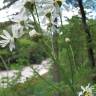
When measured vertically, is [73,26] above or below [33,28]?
below

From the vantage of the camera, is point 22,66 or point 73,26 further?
point 22,66

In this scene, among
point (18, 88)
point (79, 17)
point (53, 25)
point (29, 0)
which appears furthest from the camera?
point (79, 17)

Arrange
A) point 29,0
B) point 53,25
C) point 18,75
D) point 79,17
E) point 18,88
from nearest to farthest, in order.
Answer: point 29,0 → point 53,25 → point 18,88 → point 18,75 → point 79,17

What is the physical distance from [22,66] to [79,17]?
2.54 ft

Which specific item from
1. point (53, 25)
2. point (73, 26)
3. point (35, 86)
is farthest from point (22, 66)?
point (53, 25)

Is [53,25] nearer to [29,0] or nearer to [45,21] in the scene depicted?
[45,21]

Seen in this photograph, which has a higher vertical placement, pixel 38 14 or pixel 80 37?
pixel 38 14

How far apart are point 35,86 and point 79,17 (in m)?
0.77

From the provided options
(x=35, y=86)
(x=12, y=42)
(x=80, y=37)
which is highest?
(x=12, y=42)

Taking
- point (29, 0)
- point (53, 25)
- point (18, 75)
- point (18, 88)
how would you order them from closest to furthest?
point (29, 0) < point (53, 25) < point (18, 88) < point (18, 75)

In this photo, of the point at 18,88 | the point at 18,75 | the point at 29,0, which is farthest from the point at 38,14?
the point at 18,75

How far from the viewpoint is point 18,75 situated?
3.86m

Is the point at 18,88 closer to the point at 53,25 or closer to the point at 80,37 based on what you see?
the point at 80,37

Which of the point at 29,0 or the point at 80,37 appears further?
the point at 80,37
